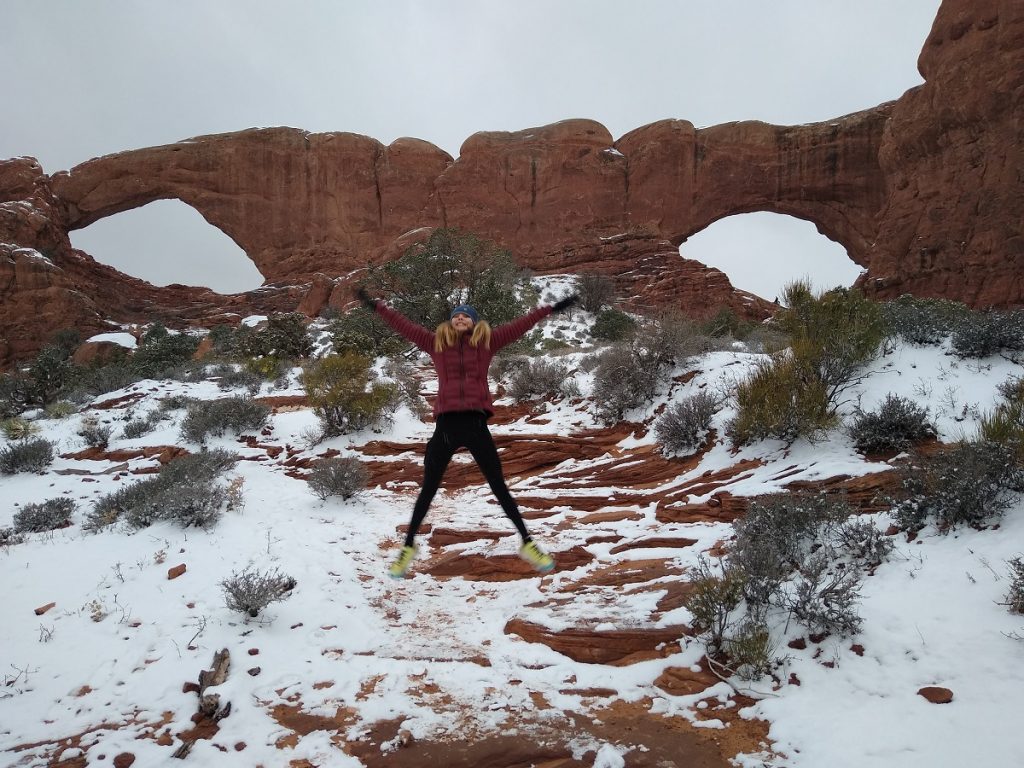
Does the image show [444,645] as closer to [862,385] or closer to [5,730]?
[5,730]

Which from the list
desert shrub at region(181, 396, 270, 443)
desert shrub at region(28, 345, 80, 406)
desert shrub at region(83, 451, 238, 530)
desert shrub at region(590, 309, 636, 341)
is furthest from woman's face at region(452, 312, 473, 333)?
desert shrub at region(590, 309, 636, 341)

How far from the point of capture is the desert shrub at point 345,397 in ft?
31.3

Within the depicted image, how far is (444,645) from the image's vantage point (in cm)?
390

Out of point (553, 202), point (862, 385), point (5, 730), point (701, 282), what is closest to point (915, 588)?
point (862, 385)

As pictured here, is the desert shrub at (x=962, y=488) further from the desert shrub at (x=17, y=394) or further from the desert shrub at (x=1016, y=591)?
the desert shrub at (x=17, y=394)

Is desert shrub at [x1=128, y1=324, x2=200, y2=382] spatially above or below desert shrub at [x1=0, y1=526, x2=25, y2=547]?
above

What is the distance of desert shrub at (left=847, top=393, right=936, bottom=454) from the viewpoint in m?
5.32

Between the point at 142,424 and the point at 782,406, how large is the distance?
10.2m

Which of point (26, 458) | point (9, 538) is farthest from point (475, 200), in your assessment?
point (9, 538)

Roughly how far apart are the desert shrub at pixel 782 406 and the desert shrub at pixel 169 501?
20.1 ft

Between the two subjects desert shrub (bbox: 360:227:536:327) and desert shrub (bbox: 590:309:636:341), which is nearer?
desert shrub (bbox: 360:227:536:327)

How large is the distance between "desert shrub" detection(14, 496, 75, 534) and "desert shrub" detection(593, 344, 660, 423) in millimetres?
7319

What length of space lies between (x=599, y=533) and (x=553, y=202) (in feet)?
114

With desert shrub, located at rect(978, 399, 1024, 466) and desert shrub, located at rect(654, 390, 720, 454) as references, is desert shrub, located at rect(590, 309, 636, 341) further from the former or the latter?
desert shrub, located at rect(978, 399, 1024, 466)
